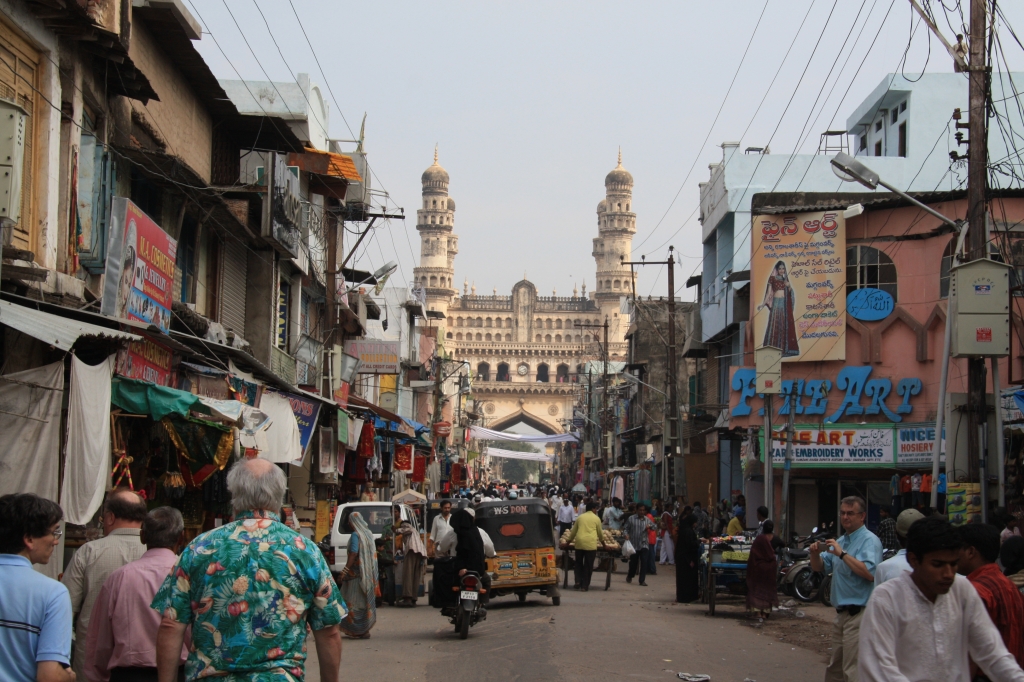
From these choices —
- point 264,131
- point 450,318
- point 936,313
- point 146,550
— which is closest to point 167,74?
point 264,131

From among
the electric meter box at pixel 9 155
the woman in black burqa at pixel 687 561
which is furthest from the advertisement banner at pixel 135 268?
the woman in black burqa at pixel 687 561

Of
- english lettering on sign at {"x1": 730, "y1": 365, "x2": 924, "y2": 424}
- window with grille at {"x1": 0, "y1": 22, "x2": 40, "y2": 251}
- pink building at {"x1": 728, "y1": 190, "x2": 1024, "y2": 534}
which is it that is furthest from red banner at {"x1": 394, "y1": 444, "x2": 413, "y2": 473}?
window with grille at {"x1": 0, "y1": 22, "x2": 40, "y2": 251}

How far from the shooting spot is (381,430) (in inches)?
1008

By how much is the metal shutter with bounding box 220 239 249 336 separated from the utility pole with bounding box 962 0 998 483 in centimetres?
993

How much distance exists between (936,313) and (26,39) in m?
17.2

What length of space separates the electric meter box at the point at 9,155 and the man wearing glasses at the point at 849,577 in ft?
18.4

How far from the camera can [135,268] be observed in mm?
10500

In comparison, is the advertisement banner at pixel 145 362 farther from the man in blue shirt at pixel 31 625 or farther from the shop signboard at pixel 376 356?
the shop signboard at pixel 376 356

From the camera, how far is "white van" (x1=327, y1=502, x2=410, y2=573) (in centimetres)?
1554

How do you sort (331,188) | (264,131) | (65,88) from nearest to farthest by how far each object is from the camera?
(65,88), (264,131), (331,188)

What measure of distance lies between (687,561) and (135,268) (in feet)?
27.7

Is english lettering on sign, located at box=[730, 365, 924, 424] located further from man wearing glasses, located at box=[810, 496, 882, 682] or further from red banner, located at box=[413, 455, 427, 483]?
man wearing glasses, located at box=[810, 496, 882, 682]

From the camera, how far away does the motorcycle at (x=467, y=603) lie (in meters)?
11.0

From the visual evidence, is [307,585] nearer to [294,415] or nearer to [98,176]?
[98,176]
